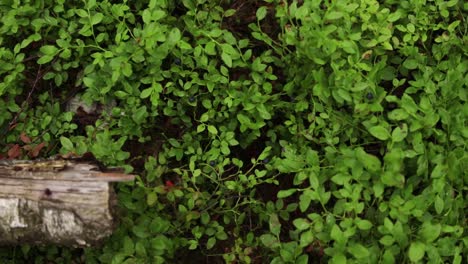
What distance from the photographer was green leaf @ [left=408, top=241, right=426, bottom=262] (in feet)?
8.11

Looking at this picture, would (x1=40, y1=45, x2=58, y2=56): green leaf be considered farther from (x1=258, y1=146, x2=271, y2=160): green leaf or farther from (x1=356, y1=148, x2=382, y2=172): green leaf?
(x1=356, y1=148, x2=382, y2=172): green leaf

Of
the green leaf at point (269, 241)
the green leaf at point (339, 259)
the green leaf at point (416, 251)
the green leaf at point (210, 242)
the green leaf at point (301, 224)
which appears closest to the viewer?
the green leaf at point (416, 251)

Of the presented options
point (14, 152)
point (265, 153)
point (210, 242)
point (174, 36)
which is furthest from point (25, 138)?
point (265, 153)

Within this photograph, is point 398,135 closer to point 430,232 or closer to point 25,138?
point 430,232

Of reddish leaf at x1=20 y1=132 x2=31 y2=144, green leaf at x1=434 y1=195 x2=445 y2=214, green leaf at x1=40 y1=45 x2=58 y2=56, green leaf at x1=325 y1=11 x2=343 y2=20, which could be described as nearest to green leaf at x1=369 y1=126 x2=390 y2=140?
green leaf at x1=434 y1=195 x2=445 y2=214

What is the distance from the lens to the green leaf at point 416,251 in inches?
97.3

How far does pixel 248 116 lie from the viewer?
10.5 ft

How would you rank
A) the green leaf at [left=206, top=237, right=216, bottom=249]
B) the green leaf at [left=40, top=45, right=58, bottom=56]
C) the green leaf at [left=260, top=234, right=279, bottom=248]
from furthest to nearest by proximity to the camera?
the green leaf at [left=40, top=45, right=58, bottom=56] < the green leaf at [left=206, top=237, right=216, bottom=249] < the green leaf at [left=260, top=234, right=279, bottom=248]

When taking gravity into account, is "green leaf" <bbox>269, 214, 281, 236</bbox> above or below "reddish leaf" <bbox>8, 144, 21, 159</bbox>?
below

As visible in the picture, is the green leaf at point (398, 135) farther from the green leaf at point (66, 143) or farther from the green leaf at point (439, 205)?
the green leaf at point (66, 143)

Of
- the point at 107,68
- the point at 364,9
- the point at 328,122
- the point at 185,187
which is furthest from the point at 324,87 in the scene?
the point at 107,68

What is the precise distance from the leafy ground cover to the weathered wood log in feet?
0.91

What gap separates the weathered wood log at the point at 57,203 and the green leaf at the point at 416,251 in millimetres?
1411

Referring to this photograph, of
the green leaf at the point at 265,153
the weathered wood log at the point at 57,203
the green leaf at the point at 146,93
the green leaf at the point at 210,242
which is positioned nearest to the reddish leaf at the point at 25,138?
the weathered wood log at the point at 57,203
